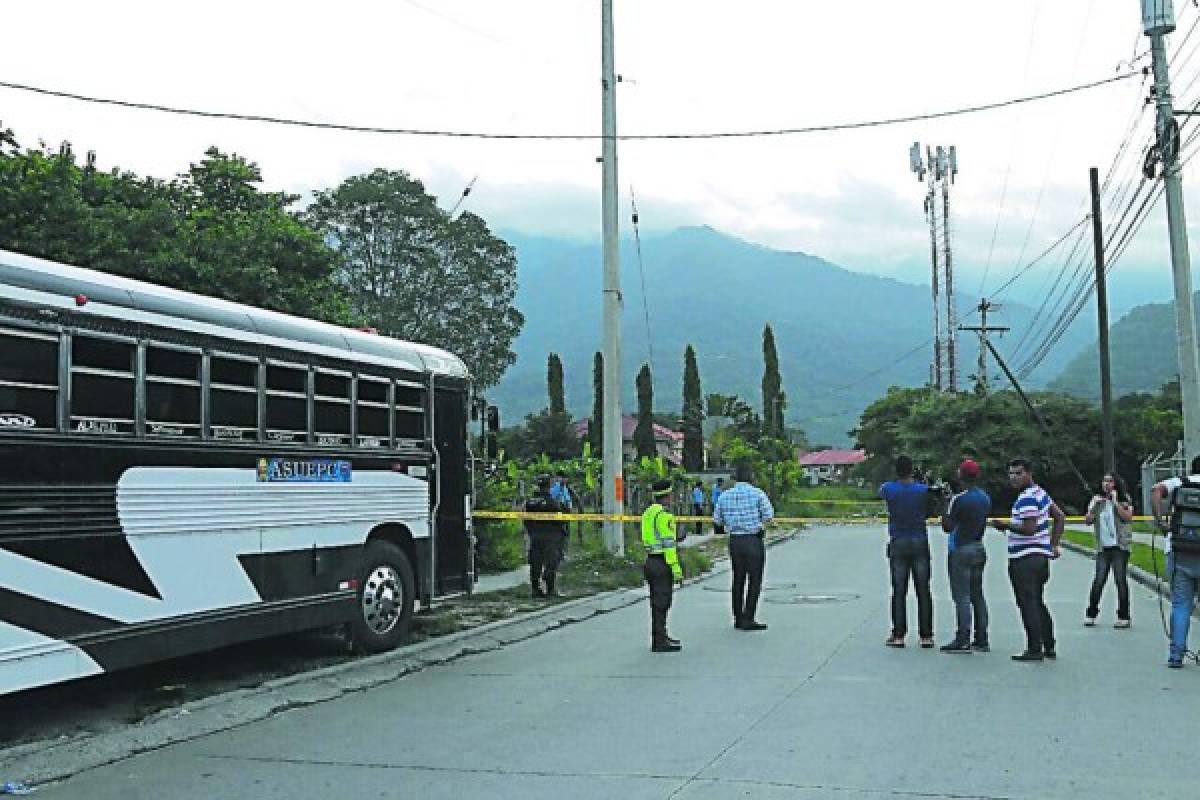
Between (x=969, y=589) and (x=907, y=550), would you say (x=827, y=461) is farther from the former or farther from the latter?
(x=969, y=589)

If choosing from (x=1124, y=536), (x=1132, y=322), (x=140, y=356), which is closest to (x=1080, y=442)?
(x=1124, y=536)

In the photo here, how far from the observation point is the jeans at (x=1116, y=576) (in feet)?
45.6

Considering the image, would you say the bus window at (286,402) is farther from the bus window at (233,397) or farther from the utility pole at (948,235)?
the utility pole at (948,235)

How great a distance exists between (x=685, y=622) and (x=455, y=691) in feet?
17.5

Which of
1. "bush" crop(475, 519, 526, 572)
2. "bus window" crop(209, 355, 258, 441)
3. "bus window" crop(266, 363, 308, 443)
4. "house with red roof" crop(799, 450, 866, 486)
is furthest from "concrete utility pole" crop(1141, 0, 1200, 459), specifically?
"house with red roof" crop(799, 450, 866, 486)

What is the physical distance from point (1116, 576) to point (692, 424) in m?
64.9

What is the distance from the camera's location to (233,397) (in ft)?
32.5

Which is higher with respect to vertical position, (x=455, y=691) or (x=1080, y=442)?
(x=1080, y=442)

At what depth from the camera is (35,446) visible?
7.83 meters

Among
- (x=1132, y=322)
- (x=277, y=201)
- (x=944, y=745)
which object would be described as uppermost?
(x=1132, y=322)

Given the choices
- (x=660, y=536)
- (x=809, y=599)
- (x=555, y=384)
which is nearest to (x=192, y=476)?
(x=660, y=536)

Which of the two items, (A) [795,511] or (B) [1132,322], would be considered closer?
(A) [795,511]

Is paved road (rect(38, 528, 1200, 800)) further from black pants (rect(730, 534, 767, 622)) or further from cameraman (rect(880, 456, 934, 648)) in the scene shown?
black pants (rect(730, 534, 767, 622))

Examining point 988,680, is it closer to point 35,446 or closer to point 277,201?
point 35,446
